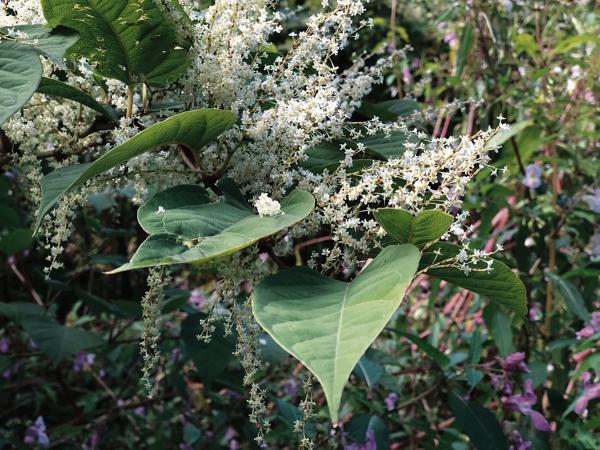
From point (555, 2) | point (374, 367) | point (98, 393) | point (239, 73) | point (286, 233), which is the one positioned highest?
point (239, 73)

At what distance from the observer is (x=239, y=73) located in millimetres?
614

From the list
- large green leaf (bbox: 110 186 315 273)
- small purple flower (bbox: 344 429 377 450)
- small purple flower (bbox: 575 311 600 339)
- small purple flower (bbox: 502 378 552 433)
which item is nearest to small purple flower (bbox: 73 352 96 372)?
small purple flower (bbox: 344 429 377 450)

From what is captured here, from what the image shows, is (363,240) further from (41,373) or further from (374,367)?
(41,373)

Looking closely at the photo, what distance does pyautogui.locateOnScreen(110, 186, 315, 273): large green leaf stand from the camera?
421mm

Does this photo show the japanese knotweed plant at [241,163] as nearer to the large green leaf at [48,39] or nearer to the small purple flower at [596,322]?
the large green leaf at [48,39]

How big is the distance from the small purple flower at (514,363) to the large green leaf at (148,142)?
2.65 ft

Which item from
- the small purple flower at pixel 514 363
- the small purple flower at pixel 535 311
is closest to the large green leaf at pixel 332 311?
the small purple flower at pixel 514 363

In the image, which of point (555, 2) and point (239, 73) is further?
point (555, 2)

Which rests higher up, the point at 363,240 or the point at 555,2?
the point at 363,240

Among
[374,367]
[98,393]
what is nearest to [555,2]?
[374,367]

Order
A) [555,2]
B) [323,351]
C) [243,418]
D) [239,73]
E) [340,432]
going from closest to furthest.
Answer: [323,351], [239,73], [340,432], [243,418], [555,2]

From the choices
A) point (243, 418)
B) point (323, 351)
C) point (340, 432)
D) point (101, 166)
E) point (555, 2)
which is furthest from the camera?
point (555, 2)

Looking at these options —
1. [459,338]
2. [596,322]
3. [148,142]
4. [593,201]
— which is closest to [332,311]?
[148,142]

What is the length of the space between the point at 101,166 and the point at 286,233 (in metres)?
0.17
